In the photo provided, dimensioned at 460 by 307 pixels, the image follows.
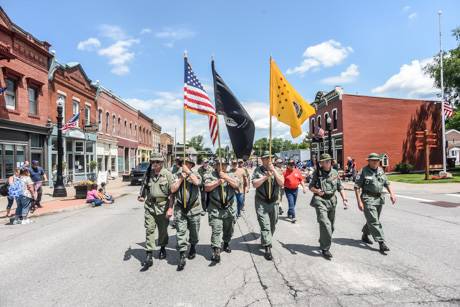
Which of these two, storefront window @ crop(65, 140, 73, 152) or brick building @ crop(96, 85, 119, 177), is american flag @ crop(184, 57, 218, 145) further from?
brick building @ crop(96, 85, 119, 177)

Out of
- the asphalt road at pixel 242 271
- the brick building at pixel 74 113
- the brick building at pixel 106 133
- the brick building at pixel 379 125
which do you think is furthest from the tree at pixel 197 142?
the asphalt road at pixel 242 271

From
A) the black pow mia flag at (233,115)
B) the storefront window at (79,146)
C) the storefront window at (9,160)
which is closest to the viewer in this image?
the black pow mia flag at (233,115)

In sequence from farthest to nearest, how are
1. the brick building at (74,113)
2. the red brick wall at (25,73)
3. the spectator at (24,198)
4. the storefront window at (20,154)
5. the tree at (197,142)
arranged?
the tree at (197,142) < the brick building at (74,113) < the storefront window at (20,154) < the red brick wall at (25,73) < the spectator at (24,198)

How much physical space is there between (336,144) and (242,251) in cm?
3082

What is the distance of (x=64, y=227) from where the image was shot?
31.5ft

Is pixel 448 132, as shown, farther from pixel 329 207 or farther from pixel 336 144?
pixel 329 207

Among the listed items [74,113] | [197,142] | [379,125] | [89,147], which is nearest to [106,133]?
[89,147]

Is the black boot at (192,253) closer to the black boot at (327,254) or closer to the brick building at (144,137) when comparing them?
the black boot at (327,254)

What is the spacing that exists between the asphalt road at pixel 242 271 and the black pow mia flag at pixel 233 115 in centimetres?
198

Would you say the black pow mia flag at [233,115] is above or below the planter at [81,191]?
above

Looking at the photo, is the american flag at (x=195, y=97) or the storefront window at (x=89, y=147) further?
the storefront window at (x=89, y=147)

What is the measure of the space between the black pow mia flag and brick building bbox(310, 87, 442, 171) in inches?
1088

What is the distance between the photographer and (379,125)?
112ft

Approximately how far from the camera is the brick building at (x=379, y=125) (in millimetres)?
33469
